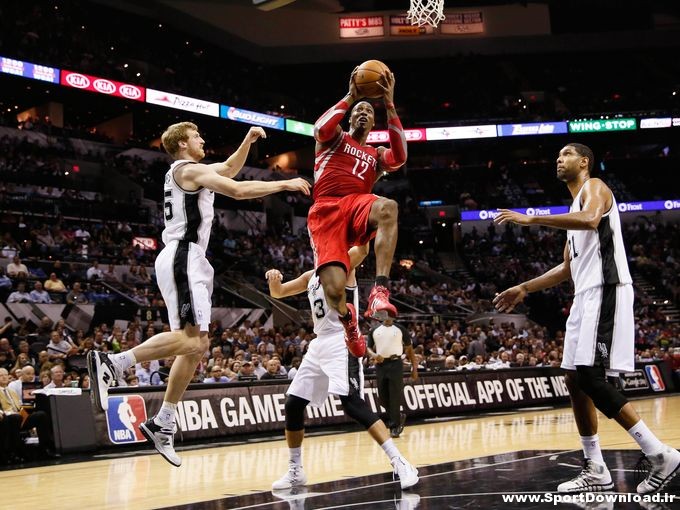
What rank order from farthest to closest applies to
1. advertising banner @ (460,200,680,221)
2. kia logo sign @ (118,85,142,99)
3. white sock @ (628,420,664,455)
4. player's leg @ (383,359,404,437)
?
advertising banner @ (460,200,680,221), kia logo sign @ (118,85,142,99), player's leg @ (383,359,404,437), white sock @ (628,420,664,455)

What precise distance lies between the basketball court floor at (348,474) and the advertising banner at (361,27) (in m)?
30.1

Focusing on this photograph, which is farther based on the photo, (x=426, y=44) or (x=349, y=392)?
(x=426, y=44)

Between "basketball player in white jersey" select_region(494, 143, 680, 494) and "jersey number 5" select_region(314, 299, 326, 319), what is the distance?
1.65 metres

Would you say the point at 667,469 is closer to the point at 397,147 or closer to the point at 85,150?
the point at 397,147

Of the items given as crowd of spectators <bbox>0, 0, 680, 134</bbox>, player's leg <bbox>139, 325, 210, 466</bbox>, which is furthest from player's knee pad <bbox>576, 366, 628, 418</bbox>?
crowd of spectators <bbox>0, 0, 680, 134</bbox>

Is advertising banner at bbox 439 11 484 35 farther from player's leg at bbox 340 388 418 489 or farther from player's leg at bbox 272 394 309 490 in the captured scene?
player's leg at bbox 340 388 418 489

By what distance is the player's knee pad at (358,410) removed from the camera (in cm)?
613

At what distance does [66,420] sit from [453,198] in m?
30.5

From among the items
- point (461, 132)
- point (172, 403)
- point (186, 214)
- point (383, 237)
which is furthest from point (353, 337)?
point (461, 132)

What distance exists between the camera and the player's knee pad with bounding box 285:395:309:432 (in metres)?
6.49

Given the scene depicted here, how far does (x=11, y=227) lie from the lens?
20.9m

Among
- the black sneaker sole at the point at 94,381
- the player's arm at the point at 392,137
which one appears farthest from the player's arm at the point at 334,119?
the black sneaker sole at the point at 94,381

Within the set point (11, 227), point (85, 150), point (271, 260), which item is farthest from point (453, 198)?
point (11, 227)

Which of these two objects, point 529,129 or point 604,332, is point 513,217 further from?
point 529,129
